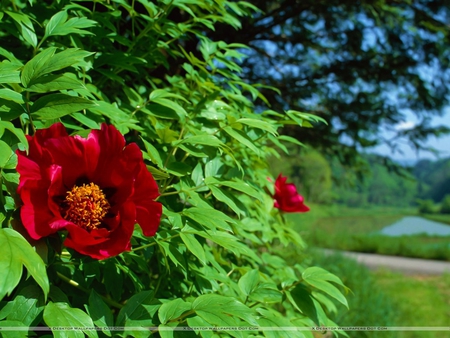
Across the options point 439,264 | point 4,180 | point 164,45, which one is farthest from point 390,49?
point 439,264

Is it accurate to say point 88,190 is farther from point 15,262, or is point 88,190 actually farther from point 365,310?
point 365,310

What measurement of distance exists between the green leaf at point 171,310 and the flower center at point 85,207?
167 millimetres

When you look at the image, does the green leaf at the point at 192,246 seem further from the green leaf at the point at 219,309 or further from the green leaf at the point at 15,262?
the green leaf at the point at 15,262

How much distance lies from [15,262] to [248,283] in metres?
0.51

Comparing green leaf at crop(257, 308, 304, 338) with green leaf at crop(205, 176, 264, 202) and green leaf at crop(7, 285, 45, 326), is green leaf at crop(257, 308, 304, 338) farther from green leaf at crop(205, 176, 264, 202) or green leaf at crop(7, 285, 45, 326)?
green leaf at crop(7, 285, 45, 326)

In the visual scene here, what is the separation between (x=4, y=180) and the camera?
62cm

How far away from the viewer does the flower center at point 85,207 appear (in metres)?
0.65

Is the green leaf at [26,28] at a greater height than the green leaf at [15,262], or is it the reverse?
the green leaf at [26,28]

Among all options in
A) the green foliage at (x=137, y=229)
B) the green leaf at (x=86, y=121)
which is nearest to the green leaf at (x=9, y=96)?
the green foliage at (x=137, y=229)

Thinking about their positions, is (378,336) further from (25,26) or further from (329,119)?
(25,26)

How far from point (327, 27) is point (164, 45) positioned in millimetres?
3491

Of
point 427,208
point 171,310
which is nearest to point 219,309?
point 171,310

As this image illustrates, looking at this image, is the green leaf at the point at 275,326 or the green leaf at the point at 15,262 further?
the green leaf at the point at 275,326

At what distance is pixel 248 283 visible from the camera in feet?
2.96
